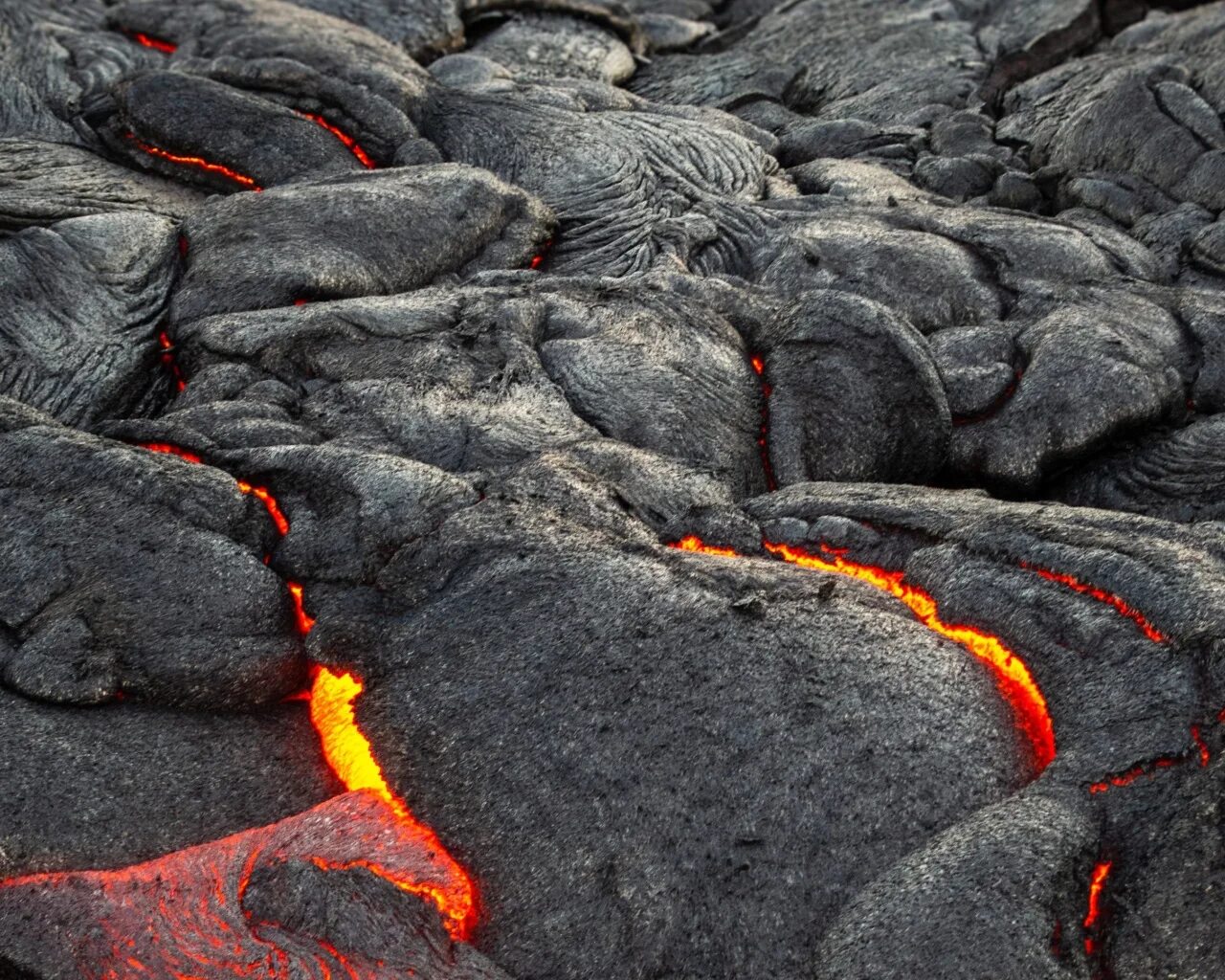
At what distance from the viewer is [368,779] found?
19.2ft

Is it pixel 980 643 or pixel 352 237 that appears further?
pixel 352 237

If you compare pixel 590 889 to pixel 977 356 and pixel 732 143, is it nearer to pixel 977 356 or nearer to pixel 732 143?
pixel 977 356

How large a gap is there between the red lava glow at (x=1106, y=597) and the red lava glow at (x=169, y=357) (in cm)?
607

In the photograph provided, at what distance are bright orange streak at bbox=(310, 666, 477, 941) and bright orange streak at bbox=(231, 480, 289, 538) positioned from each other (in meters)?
0.88

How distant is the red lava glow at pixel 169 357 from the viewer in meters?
9.02

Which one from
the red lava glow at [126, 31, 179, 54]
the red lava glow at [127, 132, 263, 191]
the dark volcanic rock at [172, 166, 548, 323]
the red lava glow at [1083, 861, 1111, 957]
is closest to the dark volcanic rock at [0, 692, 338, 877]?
the red lava glow at [1083, 861, 1111, 957]

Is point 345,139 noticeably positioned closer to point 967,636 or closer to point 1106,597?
point 967,636

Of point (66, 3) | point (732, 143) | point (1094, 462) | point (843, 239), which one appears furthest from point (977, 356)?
point (66, 3)

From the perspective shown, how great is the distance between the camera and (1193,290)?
33.1ft

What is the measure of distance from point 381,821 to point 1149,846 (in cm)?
321

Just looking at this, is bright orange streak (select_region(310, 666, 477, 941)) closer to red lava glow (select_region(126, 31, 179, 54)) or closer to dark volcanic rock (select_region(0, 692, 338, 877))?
dark volcanic rock (select_region(0, 692, 338, 877))

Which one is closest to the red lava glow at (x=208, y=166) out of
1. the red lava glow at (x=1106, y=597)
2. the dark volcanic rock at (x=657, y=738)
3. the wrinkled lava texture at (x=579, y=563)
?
the wrinkled lava texture at (x=579, y=563)

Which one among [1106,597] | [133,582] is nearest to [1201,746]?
[1106,597]

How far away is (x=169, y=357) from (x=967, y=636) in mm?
6065
